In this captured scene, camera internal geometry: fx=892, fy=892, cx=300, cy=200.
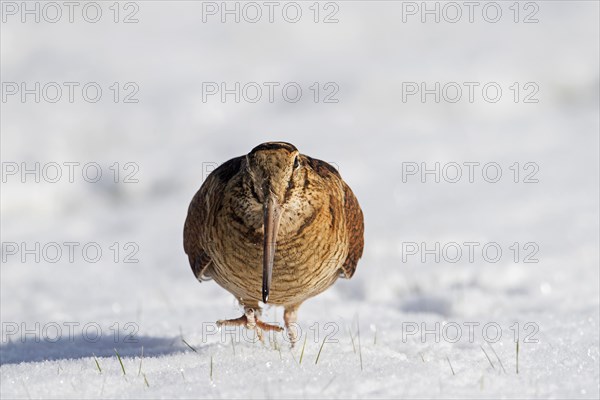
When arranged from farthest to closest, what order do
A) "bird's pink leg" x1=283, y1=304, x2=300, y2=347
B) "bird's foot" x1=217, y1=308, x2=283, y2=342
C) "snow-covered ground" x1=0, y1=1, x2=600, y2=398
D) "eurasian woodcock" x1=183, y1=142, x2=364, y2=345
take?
"bird's pink leg" x1=283, y1=304, x2=300, y2=347
"bird's foot" x1=217, y1=308, x2=283, y2=342
"eurasian woodcock" x1=183, y1=142, x2=364, y2=345
"snow-covered ground" x1=0, y1=1, x2=600, y2=398

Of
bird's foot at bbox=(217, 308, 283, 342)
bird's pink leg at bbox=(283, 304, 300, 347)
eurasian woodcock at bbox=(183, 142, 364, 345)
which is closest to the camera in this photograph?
eurasian woodcock at bbox=(183, 142, 364, 345)

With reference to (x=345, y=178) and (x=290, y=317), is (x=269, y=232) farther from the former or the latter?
(x=345, y=178)

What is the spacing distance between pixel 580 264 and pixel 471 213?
6.32 ft

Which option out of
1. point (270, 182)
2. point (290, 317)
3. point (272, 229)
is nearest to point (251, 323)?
point (290, 317)

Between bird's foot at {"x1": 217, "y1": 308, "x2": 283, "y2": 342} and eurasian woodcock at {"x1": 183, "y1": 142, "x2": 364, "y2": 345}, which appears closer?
eurasian woodcock at {"x1": 183, "y1": 142, "x2": 364, "y2": 345}

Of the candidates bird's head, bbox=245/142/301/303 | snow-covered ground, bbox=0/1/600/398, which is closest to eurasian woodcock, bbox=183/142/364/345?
bird's head, bbox=245/142/301/303

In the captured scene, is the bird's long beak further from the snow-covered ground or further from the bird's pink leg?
the bird's pink leg

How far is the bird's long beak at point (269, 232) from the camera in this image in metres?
4.05

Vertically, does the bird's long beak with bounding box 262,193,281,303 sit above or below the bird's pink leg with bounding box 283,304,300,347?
above

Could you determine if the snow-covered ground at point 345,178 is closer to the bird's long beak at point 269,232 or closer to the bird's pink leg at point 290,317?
the bird's pink leg at point 290,317

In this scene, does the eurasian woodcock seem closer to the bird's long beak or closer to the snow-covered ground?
the bird's long beak

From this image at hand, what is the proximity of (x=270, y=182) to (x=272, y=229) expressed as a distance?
217 millimetres

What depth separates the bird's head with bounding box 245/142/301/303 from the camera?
13.2 ft

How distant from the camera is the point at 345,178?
992cm
